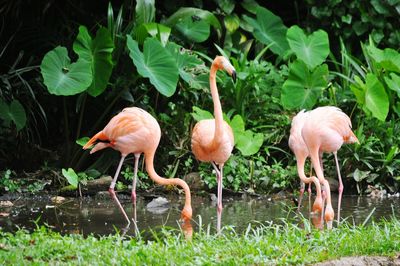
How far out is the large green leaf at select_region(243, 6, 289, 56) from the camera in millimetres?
10961

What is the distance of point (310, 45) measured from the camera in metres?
9.81

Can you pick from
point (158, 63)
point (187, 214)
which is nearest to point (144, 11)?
point (158, 63)

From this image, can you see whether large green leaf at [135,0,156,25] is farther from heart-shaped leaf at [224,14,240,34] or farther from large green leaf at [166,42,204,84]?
heart-shaped leaf at [224,14,240,34]

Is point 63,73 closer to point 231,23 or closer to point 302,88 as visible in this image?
point 302,88

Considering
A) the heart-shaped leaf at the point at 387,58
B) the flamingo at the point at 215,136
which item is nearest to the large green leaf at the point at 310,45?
the heart-shaped leaf at the point at 387,58

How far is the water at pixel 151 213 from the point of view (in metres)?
7.09

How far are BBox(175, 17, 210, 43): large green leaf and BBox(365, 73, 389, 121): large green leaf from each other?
2.21 m

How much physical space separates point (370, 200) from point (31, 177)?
12.7ft

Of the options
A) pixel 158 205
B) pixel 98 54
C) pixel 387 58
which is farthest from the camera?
pixel 387 58

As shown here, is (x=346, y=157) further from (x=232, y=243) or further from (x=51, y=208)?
(x=232, y=243)

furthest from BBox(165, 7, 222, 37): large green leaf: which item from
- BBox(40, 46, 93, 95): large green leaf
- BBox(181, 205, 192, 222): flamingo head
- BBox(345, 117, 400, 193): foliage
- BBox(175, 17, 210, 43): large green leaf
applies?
BBox(181, 205, 192, 222): flamingo head

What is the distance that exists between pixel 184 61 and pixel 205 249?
4.50 metres

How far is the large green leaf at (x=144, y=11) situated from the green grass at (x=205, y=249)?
4307mm

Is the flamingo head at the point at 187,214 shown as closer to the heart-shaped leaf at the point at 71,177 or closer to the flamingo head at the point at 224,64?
the flamingo head at the point at 224,64
